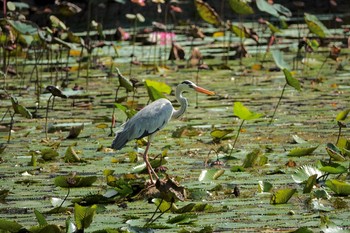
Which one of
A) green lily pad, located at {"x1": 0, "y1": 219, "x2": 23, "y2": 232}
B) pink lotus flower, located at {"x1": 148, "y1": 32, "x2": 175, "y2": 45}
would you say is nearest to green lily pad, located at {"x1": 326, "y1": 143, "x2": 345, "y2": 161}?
green lily pad, located at {"x1": 0, "y1": 219, "x2": 23, "y2": 232}

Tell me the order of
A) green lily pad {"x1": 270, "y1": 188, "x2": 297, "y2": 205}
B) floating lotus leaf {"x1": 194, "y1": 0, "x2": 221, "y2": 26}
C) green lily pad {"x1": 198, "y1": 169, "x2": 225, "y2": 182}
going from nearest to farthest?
green lily pad {"x1": 270, "y1": 188, "x2": 297, "y2": 205}
green lily pad {"x1": 198, "y1": 169, "x2": 225, "y2": 182}
floating lotus leaf {"x1": 194, "y1": 0, "x2": 221, "y2": 26}

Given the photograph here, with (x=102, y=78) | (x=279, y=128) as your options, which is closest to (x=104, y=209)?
(x=279, y=128)

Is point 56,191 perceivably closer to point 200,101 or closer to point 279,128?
point 279,128

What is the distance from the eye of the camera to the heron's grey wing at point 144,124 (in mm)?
6059

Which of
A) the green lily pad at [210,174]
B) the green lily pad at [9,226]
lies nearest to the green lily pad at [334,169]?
the green lily pad at [210,174]

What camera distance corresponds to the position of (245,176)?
5836 millimetres

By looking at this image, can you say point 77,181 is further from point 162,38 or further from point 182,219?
point 162,38

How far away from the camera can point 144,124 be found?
6129mm

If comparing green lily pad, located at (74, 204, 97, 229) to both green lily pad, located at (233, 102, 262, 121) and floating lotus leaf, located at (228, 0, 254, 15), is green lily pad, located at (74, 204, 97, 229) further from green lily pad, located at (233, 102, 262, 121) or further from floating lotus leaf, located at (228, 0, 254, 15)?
floating lotus leaf, located at (228, 0, 254, 15)

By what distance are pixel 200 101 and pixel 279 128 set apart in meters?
1.72

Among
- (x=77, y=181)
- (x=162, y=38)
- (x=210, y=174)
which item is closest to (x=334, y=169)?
(x=210, y=174)

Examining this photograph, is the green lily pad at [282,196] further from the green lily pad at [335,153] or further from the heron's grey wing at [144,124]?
the heron's grey wing at [144,124]

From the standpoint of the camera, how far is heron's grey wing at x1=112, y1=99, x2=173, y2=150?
6.06 m

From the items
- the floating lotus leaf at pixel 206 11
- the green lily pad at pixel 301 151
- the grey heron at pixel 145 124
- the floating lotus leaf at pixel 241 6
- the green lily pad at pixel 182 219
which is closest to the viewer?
the green lily pad at pixel 182 219
